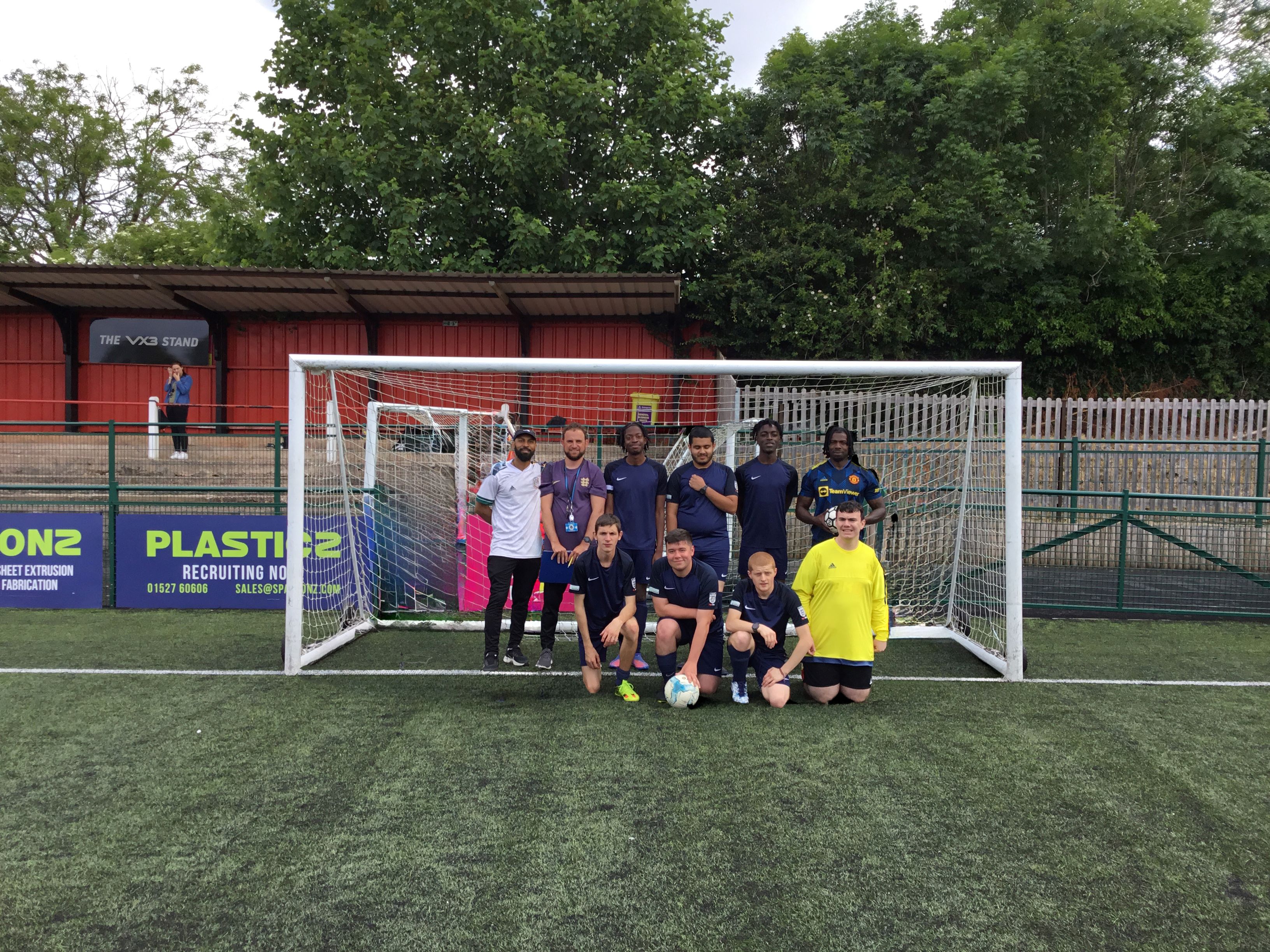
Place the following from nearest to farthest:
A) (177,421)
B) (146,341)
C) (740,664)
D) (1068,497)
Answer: (740,664) → (1068,497) → (177,421) → (146,341)

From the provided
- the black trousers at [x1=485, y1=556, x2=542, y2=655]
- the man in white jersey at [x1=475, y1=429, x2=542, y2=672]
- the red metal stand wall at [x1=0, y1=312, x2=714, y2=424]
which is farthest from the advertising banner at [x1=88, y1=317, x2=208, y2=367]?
the black trousers at [x1=485, y1=556, x2=542, y2=655]

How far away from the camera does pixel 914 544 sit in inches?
326

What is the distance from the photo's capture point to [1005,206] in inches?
707

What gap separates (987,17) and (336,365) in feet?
73.2

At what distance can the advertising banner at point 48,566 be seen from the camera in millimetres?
8117

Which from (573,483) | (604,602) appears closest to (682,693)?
(604,602)

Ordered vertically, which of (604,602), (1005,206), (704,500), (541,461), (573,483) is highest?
(1005,206)

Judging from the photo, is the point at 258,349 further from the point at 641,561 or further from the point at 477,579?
the point at 641,561

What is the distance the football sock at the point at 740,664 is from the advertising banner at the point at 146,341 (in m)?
15.4

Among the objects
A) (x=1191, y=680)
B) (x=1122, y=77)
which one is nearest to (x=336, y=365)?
(x=1191, y=680)

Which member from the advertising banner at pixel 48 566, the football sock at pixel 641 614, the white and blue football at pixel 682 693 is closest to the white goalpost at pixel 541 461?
the football sock at pixel 641 614

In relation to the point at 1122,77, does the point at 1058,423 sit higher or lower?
lower

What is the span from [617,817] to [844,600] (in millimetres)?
2187

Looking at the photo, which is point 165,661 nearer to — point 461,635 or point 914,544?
point 461,635
